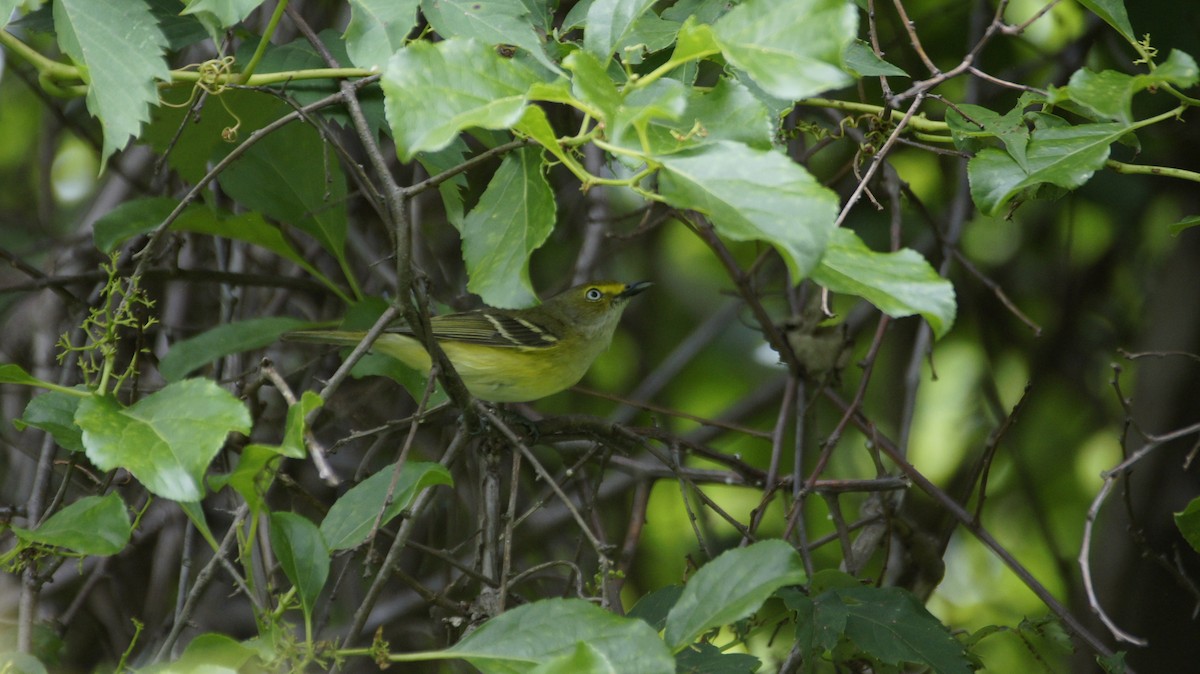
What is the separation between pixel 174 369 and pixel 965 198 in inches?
117

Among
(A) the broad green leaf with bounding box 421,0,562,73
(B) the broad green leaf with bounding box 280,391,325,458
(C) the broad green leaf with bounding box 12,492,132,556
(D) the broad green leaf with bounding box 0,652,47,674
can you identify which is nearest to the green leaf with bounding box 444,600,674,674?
(B) the broad green leaf with bounding box 280,391,325,458

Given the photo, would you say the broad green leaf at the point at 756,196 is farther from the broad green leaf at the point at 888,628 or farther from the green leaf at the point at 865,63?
the broad green leaf at the point at 888,628

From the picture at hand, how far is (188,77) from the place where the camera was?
2189mm

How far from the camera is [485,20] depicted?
2008mm

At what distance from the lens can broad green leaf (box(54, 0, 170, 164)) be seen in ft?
6.28

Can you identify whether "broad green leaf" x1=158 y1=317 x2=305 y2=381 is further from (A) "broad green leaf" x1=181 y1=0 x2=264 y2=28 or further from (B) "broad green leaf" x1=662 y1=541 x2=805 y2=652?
(B) "broad green leaf" x1=662 y1=541 x2=805 y2=652

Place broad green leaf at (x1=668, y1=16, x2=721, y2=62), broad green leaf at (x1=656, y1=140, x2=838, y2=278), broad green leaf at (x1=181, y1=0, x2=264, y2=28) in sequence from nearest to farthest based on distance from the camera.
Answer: broad green leaf at (x1=656, y1=140, x2=838, y2=278), broad green leaf at (x1=668, y1=16, x2=721, y2=62), broad green leaf at (x1=181, y1=0, x2=264, y2=28)

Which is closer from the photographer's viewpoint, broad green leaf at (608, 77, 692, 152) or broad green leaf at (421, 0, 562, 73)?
broad green leaf at (608, 77, 692, 152)

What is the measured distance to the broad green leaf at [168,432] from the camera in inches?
63.8

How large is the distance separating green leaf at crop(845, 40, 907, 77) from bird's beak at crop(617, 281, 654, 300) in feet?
8.45

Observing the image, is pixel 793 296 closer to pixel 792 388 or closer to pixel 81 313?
pixel 792 388

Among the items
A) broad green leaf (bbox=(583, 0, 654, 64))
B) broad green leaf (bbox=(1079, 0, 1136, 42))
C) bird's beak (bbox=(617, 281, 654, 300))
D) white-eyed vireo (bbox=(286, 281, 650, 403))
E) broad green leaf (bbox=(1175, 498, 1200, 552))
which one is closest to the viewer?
broad green leaf (bbox=(583, 0, 654, 64))

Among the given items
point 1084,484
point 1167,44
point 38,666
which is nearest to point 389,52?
point 38,666

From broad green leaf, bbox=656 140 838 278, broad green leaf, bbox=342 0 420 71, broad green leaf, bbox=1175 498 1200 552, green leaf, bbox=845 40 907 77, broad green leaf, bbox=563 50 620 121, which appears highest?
broad green leaf, bbox=342 0 420 71
